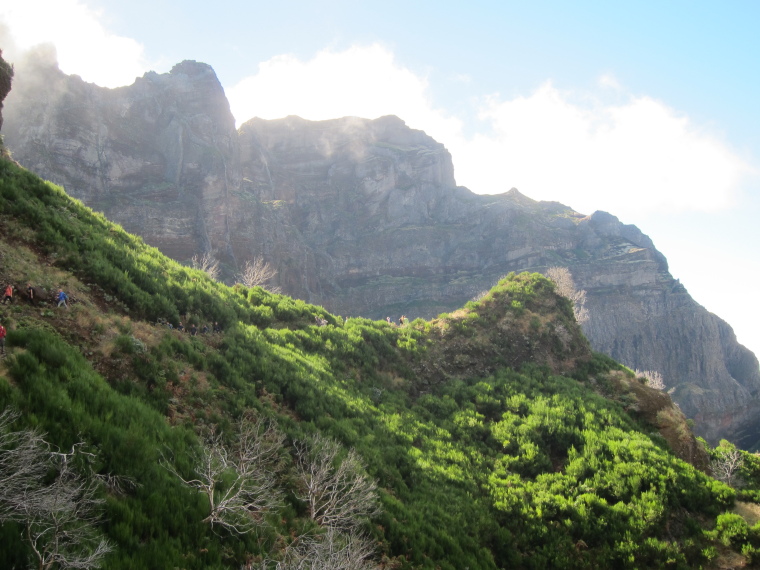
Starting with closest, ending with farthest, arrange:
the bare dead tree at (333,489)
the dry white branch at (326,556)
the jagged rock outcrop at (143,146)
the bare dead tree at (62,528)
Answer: the bare dead tree at (62,528) → the dry white branch at (326,556) → the bare dead tree at (333,489) → the jagged rock outcrop at (143,146)

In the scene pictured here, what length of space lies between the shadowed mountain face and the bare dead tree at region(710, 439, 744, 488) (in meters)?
72.4

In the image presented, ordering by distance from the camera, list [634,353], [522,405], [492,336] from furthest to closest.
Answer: [634,353], [492,336], [522,405]

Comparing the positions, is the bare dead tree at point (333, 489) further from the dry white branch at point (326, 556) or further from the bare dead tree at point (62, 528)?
the bare dead tree at point (62, 528)

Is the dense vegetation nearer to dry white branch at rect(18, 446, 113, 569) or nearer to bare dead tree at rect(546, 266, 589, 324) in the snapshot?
dry white branch at rect(18, 446, 113, 569)

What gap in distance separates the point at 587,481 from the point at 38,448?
1252 centimetres

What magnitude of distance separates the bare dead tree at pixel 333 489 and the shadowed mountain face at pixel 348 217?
235ft

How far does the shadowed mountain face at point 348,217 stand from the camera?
7225cm

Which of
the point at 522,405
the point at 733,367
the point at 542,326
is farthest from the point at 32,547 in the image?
the point at 733,367

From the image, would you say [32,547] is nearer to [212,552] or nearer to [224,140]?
[212,552]

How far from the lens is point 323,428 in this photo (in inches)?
454

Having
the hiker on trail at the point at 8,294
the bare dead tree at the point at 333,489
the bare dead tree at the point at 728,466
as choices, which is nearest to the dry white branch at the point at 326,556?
the bare dead tree at the point at 333,489

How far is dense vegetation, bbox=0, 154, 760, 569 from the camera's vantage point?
6285 millimetres

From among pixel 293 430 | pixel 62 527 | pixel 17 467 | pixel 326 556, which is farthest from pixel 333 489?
pixel 17 467

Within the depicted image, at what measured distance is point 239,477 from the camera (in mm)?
6797
